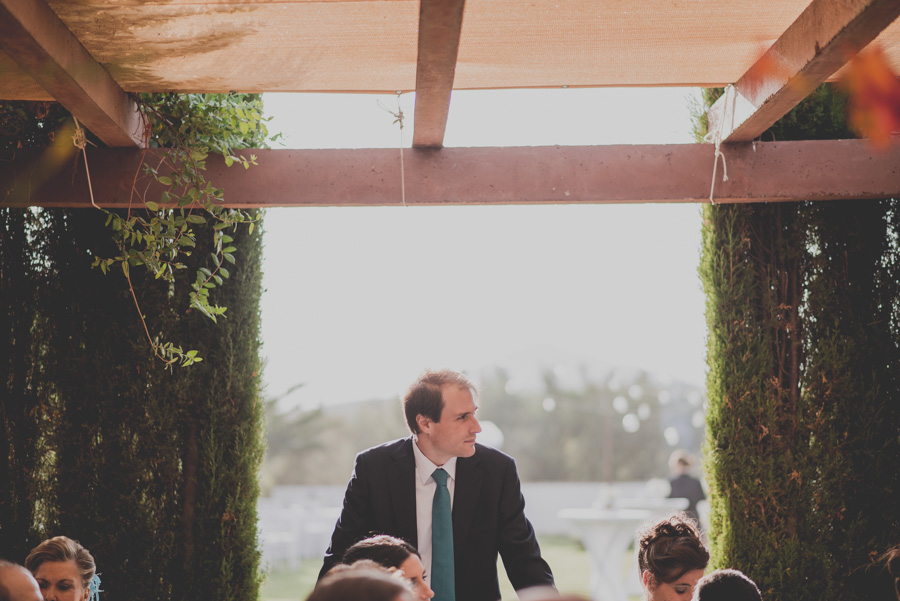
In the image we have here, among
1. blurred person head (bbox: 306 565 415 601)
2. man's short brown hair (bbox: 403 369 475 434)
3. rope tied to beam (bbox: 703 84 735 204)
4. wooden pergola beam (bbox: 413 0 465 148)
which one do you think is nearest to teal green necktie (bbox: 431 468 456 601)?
man's short brown hair (bbox: 403 369 475 434)

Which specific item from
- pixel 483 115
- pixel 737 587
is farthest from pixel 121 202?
pixel 483 115

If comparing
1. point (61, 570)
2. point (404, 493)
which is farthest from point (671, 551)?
point (61, 570)

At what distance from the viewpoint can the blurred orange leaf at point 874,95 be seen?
1.35 metres

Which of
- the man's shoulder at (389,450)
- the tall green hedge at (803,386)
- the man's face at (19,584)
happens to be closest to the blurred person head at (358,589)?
the man's face at (19,584)

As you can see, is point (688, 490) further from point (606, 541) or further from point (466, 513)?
point (466, 513)

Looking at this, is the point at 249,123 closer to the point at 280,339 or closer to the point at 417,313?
the point at 280,339

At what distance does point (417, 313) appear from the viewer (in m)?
18.4

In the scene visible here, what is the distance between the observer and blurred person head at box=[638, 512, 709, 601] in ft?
9.34

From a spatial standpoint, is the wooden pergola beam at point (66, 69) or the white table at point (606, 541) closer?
the wooden pergola beam at point (66, 69)

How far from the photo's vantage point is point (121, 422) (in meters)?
3.88

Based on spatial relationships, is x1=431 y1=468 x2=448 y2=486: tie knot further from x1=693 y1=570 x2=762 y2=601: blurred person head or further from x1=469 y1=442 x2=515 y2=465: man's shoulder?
x1=693 y1=570 x2=762 y2=601: blurred person head

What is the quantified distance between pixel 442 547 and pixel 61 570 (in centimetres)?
139

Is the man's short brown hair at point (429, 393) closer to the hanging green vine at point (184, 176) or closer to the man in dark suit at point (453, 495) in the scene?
the man in dark suit at point (453, 495)

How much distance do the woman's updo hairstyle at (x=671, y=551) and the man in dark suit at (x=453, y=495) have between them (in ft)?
1.18
